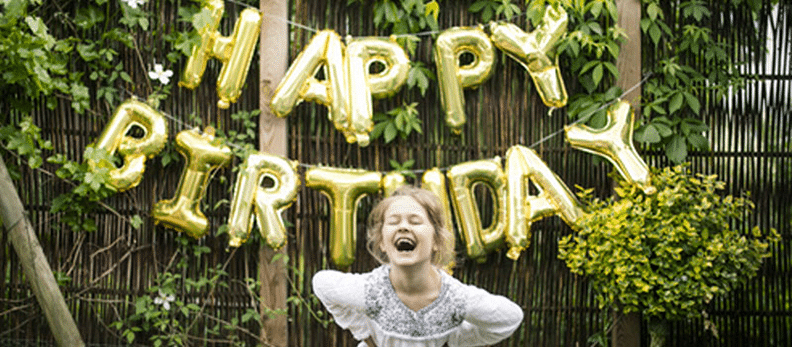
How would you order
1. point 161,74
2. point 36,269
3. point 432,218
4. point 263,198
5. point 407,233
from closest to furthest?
point 407,233
point 432,218
point 36,269
point 263,198
point 161,74

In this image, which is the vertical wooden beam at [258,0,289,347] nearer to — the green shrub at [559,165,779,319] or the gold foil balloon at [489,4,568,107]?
the gold foil balloon at [489,4,568,107]

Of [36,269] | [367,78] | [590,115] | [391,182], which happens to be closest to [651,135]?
[590,115]

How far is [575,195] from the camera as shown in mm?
3586

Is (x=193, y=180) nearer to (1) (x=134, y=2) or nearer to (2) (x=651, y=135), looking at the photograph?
(1) (x=134, y=2)

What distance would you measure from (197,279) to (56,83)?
3.42 feet

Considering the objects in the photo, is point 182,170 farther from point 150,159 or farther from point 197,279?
point 197,279

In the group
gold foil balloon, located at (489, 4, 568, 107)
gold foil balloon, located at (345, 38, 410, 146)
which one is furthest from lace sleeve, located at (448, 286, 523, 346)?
gold foil balloon, located at (489, 4, 568, 107)

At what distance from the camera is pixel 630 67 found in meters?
3.49

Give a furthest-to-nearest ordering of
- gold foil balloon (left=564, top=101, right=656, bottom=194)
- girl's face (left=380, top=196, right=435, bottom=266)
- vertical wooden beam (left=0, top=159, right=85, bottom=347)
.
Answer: gold foil balloon (left=564, top=101, right=656, bottom=194), vertical wooden beam (left=0, top=159, right=85, bottom=347), girl's face (left=380, top=196, right=435, bottom=266)

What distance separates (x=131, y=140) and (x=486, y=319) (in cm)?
196

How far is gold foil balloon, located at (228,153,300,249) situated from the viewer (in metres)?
3.33

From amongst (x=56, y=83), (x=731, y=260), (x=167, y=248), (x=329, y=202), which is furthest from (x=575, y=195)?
(x=56, y=83)

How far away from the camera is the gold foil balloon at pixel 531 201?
3355 millimetres

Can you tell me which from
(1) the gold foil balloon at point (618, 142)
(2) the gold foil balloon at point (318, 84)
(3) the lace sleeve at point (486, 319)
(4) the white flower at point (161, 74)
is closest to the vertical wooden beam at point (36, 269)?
(4) the white flower at point (161, 74)
